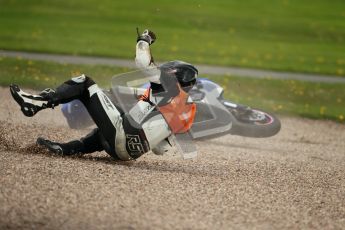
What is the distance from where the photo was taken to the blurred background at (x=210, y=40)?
20.0 m

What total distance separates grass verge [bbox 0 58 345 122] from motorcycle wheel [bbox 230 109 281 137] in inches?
111

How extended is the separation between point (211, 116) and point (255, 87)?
6857mm

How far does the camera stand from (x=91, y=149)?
1024 centimetres

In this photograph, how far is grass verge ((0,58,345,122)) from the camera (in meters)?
18.2

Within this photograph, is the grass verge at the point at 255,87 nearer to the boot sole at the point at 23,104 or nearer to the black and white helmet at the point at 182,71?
the black and white helmet at the point at 182,71

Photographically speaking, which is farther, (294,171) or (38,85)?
(38,85)

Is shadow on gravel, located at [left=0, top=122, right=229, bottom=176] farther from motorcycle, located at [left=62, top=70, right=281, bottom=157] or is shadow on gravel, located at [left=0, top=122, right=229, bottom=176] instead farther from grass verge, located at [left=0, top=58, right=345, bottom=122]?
grass verge, located at [left=0, top=58, right=345, bottom=122]

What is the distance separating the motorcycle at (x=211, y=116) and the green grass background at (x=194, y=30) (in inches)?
325

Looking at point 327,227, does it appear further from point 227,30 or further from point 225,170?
point 227,30

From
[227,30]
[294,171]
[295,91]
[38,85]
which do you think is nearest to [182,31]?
[227,30]

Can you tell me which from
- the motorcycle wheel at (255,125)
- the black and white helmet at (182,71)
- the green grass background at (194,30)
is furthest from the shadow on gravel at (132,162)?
the green grass background at (194,30)

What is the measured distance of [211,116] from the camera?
14031 mm

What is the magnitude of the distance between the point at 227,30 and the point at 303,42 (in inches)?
127

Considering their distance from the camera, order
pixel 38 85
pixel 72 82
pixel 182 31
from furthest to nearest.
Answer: pixel 182 31 < pixel 38 85 < pixel 72 82
